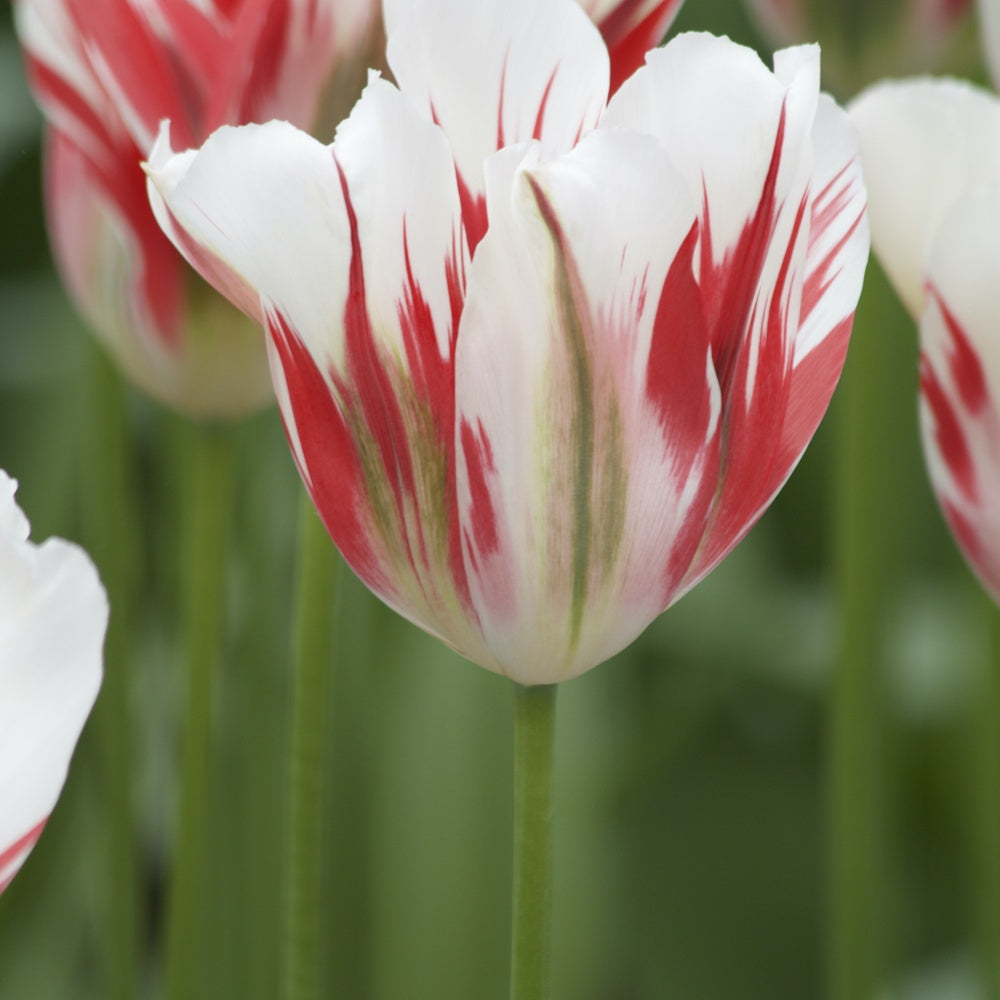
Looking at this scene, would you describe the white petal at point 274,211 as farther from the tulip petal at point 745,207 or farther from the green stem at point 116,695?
the green stem at point 116,695

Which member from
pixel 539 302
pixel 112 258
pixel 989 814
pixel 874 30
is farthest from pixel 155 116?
pixel 989 814

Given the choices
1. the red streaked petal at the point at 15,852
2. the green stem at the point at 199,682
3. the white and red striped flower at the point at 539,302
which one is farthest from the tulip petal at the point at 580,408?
the green stem at the point at 199,682

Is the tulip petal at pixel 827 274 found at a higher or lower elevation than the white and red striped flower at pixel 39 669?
higher

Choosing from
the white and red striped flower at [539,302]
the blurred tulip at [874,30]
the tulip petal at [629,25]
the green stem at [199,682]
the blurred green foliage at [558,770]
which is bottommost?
the blurred green foliage at [558,770]

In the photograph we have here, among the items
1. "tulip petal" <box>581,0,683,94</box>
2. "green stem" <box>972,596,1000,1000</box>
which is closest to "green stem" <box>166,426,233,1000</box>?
"tulip petal" <box>581,0,683,94</box>

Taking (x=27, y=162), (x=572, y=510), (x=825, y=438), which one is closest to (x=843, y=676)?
(x=572, y=510)

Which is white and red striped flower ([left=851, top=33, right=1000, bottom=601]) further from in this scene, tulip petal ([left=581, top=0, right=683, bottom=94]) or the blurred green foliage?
the blurred green foliage

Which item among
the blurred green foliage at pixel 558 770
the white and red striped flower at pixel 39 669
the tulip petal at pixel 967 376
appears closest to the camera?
the white and red striped flower at pixel 39 669

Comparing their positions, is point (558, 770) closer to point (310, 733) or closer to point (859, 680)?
point (859, 680)
